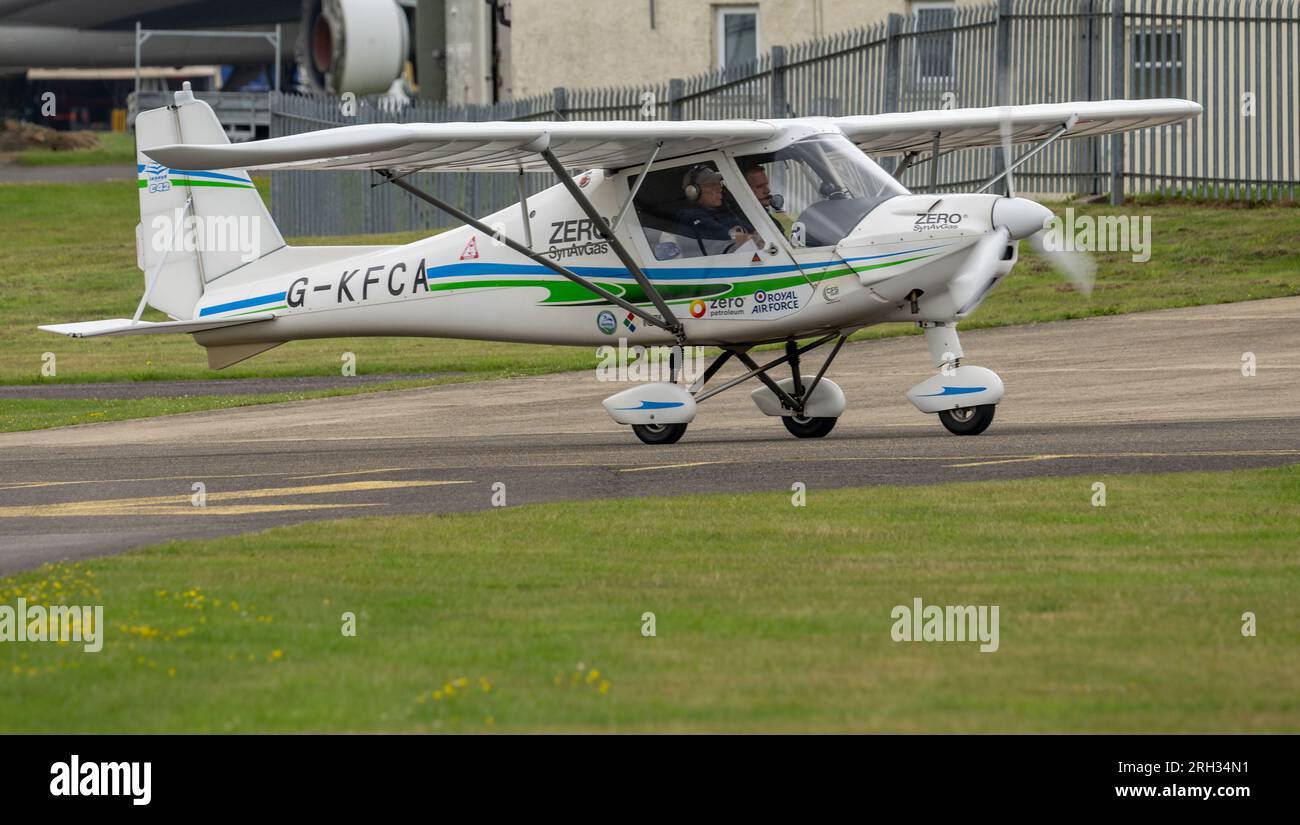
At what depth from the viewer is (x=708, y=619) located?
9062mm

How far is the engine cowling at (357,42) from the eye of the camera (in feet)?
168

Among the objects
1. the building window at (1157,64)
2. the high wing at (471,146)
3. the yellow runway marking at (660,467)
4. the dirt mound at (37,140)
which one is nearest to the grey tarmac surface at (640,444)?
the yellow runway marking at (660,467)

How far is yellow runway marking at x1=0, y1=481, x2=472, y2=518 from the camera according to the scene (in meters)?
13.4

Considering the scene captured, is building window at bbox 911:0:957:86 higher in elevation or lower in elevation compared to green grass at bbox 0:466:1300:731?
higher

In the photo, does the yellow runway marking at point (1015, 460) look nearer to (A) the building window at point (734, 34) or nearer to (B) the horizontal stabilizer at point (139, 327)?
(B) the horizontal stabilizer at point (139, 327)

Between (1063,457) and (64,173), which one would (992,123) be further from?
(64,173)

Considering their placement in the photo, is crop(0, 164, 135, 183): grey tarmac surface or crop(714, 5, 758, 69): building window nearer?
crop(714, 5, 758, 69): building window

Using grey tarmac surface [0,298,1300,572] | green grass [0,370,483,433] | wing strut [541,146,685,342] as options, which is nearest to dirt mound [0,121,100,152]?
green grass [0,370,483,433]

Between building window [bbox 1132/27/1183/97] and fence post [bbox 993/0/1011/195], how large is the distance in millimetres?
1879

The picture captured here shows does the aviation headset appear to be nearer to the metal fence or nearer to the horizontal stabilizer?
the horizontal stabilizer

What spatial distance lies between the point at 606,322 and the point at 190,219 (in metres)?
5.02

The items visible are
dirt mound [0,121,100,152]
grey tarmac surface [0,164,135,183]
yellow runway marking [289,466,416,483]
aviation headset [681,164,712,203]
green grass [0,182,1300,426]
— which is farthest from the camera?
dirt mound [0,121,100,152]

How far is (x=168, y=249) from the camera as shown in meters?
19.4
